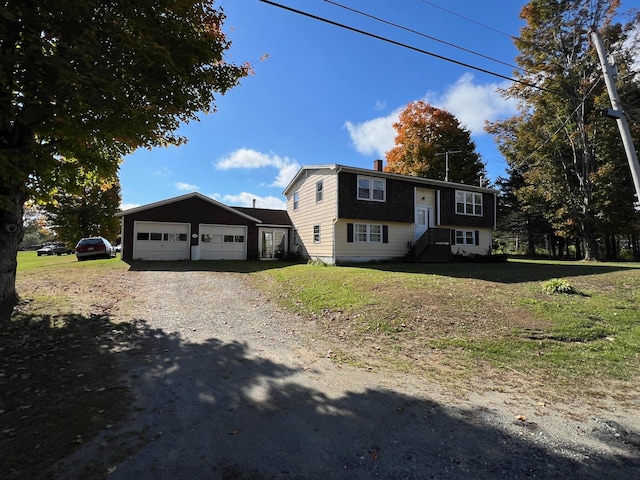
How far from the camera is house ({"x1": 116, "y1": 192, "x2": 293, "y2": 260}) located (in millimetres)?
20734

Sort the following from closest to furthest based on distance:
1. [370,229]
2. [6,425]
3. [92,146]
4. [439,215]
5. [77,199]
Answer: [6,425] → [92,146] → [370,229] → [439,215] → [77,199]

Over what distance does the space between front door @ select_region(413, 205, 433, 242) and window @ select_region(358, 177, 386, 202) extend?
3.17 metres

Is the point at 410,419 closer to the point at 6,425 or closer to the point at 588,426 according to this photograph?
the point at 588,426

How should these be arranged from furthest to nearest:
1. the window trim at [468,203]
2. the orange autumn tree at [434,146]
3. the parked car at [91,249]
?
the orange autumn tree at [434,146] → the window trim at [468,203] → the parked car at [91,249]

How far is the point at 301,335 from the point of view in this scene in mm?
6930

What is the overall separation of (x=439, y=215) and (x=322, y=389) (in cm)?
1948

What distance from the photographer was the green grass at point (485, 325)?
5.47 meters

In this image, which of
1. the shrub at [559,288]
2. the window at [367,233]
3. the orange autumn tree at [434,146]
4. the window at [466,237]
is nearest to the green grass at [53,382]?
the shrub at [559,288]

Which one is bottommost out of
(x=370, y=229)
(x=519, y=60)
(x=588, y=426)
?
(x=588, y=426)

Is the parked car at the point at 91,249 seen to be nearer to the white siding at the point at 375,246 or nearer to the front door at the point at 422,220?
the white siding at the point at 375,246

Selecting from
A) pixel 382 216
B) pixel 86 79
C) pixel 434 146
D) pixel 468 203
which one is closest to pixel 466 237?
pixel 468 203

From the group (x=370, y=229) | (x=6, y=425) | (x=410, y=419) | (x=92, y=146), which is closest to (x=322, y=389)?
(x=410, y=419)

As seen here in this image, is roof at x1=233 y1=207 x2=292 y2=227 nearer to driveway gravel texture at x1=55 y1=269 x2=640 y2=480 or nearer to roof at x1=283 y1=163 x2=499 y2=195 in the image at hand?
roof at x1=283 y1=163 x2=499 y2=195

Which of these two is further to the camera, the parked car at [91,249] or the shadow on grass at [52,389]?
the parked car at [91,249]
